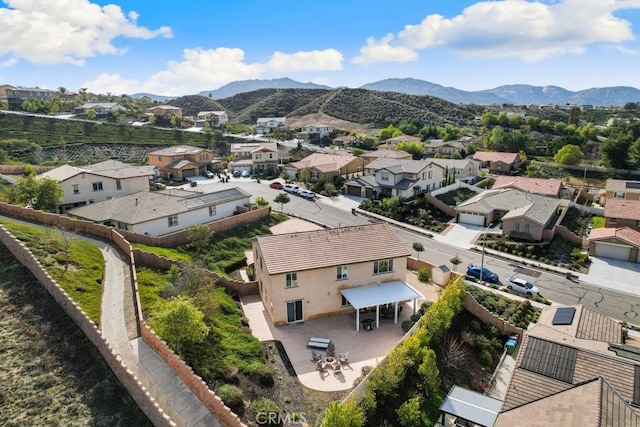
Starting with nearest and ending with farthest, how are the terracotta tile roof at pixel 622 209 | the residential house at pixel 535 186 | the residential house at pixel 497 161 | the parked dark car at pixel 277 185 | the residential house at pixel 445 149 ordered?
the terracotta tile roof at pixel 622 209 < the residential house at pixel 535 186 < the parked dark car at pixel 277 185 < the residential house at pixel 497 161 < the residential house at pixel 445 149

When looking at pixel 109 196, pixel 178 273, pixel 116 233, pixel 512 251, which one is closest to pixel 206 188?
pixel 109 196

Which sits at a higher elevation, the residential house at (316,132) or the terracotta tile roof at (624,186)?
the residential house at (316,132)

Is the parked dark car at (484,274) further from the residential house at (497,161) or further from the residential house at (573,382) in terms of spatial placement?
the residential house at (497,161)

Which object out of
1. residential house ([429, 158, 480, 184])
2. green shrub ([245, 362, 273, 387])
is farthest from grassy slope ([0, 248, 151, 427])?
residential house ([429, 158, 480, 184])

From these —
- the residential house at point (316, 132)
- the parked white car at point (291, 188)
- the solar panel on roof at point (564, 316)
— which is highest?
the residential house at point (316, 132)

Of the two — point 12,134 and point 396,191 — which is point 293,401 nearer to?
point 396,191

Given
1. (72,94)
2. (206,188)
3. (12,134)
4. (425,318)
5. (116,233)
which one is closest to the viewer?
(425,318)

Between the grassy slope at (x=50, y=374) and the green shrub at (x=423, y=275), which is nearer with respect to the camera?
the grassy slope at (x=50, y=374)

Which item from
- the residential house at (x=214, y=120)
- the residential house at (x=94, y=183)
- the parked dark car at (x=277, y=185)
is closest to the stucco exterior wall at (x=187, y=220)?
the residential house at (x=94, y=183)

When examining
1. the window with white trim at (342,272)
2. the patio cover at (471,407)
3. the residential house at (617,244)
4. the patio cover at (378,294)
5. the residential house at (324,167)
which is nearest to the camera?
the patio cover at (471,407)
